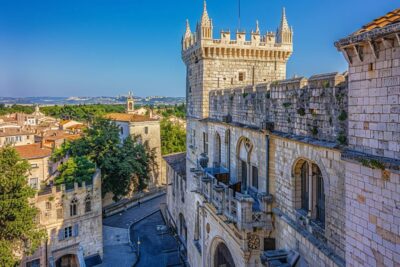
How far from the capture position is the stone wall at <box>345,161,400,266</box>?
21.4 feet

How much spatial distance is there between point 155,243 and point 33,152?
21.3 metres

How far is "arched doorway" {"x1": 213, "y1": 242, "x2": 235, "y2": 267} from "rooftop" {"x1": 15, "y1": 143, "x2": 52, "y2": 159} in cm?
3197

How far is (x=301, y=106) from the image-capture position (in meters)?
10.5

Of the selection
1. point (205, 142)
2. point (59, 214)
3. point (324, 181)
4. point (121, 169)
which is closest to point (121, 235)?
point (121, 169)

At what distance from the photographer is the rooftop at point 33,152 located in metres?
41.4

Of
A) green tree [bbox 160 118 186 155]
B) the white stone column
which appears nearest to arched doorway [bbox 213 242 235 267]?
the white stone column

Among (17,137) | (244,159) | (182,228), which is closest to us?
(244,159)

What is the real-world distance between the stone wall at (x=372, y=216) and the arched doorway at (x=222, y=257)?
865 centimetres

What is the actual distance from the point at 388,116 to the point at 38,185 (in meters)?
42.7

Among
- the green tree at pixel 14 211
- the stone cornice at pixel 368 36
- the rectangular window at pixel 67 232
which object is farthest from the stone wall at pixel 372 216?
the rectangular window at pixel 67 232

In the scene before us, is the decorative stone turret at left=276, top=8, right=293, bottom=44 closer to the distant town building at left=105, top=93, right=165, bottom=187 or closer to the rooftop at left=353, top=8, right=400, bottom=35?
the rooftop at left=353, top=8, right=400, bottom=35

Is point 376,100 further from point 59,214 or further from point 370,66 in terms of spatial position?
point 59,214

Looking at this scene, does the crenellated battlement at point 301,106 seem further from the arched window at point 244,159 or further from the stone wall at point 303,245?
the stone wall at point 303,245

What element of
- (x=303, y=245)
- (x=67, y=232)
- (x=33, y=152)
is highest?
(x=303, y=245)
